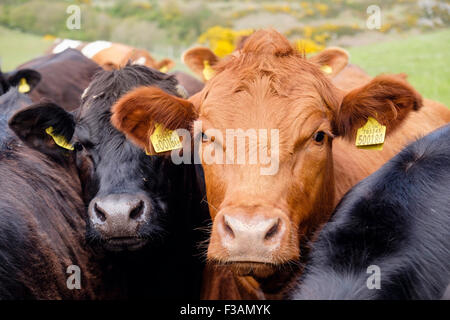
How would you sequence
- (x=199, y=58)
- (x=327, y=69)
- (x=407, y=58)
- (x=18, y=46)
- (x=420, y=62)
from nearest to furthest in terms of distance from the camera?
(x=327, y=69) < (x=199, y=58) < (x=420, y=62) < (x=407, y=58) < (x=18, y=46)

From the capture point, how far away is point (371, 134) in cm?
383

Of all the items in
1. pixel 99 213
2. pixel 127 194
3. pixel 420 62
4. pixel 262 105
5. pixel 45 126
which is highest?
pixel 262 105

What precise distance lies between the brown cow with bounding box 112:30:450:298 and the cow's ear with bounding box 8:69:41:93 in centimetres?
477

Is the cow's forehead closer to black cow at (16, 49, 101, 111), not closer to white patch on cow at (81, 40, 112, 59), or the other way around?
black cow at (16, 49, 101, 111)

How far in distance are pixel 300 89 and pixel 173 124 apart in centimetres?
94

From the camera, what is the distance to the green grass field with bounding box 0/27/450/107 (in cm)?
1460

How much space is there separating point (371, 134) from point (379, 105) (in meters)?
0.22

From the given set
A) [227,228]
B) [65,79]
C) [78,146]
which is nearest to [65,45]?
[65,79]

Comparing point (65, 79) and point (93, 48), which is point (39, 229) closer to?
point (65, 79)

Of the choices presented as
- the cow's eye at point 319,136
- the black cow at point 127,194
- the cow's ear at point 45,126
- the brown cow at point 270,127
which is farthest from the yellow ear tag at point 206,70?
the cow's eye at point 319,136

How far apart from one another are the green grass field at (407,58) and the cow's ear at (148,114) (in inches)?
373

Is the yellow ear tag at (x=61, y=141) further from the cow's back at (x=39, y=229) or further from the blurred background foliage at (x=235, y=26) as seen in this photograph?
the blurred background foliage at (x=235, y=26)
